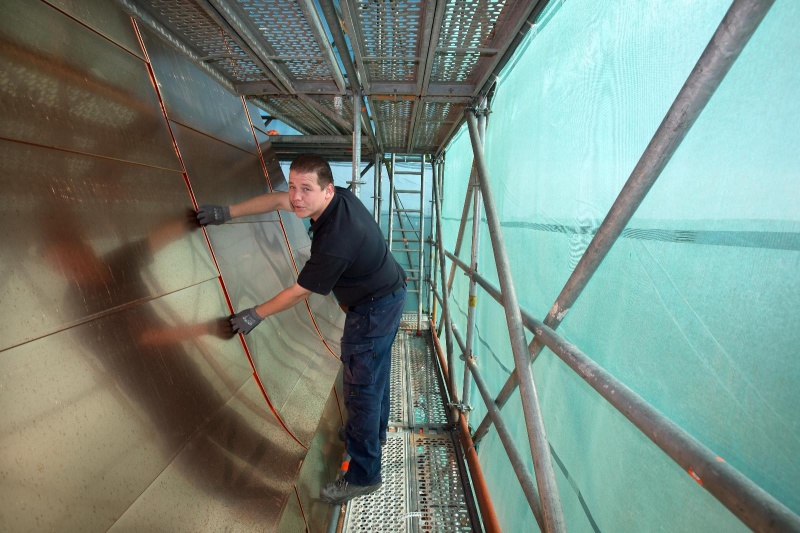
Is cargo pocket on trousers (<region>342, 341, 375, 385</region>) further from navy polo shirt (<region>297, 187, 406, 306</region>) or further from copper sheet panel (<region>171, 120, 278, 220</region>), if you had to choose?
copper sheet panel (<region>171, 120, 278, 220</region>)

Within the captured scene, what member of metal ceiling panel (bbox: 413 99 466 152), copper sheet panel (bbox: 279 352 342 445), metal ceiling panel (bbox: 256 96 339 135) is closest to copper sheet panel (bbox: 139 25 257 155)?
metal ceiling panel (bbox: 256 96 339 135)

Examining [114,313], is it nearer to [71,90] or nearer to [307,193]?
Result: [71,90]

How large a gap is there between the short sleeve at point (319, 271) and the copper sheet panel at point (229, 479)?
0.65m

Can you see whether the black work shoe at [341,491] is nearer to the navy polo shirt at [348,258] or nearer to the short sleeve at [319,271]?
the navy polo shirt at [348,258]

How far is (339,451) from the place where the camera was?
2617 millimetres

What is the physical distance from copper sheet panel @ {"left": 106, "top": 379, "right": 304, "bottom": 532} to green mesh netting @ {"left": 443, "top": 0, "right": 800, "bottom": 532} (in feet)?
4.00

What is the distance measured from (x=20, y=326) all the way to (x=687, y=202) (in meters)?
1.76

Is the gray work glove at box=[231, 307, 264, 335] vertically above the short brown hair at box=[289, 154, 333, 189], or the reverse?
the short brown hair at box=[289, 154, 333, 189]

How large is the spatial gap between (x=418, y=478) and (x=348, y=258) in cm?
183

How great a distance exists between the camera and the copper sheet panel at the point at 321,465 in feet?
5.96

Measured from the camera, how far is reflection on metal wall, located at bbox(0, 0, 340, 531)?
0.96 meters

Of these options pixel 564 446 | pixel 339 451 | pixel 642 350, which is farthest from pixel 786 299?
pixel 339 451

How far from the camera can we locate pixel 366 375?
2.14 metres

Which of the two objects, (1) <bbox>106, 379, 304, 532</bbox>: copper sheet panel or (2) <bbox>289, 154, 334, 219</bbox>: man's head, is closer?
(1) <bbox>106, 379, 304, 532</bbox>: copper sheet panel
